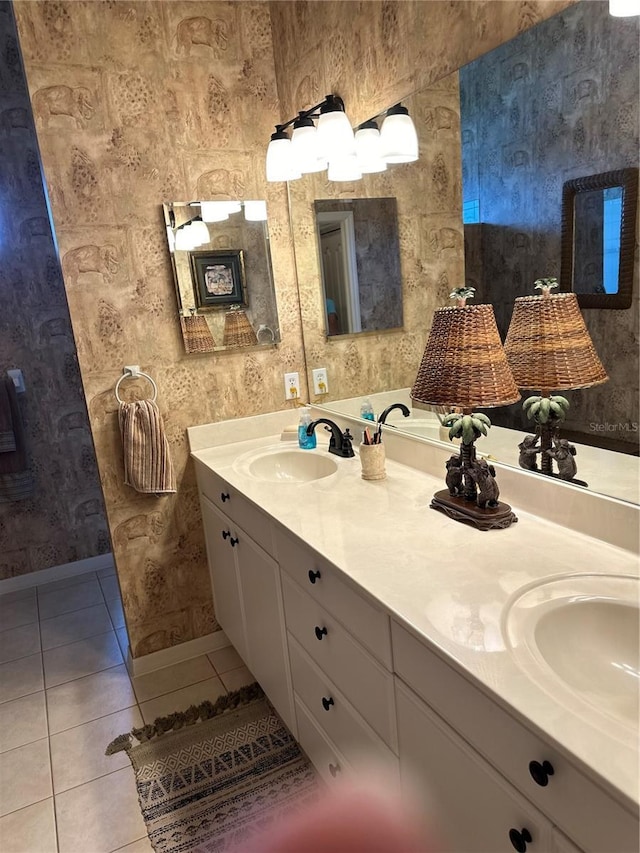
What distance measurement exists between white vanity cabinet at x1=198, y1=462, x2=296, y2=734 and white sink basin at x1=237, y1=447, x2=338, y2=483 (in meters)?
0.17

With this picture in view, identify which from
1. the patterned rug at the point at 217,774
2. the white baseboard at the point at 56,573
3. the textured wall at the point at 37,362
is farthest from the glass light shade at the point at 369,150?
the white baseboard at the point at 56,573

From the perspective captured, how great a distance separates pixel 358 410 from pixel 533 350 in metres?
1.02

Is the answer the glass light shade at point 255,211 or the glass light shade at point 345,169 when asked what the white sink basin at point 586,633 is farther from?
the glass light shade at point 255,211

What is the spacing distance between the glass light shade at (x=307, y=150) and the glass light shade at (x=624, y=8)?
3.47ft

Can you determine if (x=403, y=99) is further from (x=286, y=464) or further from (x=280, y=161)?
(x=286, y=464)

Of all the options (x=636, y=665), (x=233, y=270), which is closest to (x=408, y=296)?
(x=233, y=270)

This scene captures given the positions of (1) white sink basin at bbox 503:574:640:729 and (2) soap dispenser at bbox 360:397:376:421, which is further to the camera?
(2) soap dispenser at bbox 360:397:376:421

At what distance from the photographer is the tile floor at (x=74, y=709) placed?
1798 mm

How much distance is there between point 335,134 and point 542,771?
1.86m

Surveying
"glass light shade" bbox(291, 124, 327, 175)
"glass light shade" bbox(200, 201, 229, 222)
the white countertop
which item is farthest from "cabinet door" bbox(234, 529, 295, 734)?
"glass light shade" bbox(291, 124, 327, 175)

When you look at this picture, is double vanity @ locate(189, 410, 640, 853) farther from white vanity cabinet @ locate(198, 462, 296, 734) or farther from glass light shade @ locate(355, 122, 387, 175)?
glass light shade @ locate(355, 122, 387, 175)

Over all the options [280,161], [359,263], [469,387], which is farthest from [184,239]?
[469,387]

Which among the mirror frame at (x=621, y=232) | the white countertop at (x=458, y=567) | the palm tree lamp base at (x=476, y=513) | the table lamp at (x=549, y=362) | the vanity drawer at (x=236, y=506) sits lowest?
the vanity drawer at (x=236, y=506)

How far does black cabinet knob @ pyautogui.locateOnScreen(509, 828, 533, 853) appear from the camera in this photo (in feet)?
2.88
